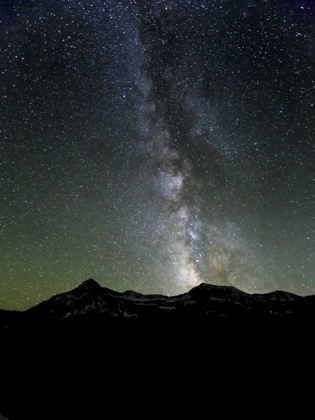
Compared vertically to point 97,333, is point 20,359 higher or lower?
lower

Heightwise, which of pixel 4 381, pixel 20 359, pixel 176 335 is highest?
pixel 176 335

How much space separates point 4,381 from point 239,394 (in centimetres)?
1724

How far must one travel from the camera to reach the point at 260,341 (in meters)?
20.9

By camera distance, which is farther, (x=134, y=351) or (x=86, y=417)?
(x=134, y=351)

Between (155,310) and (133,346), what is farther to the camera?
(155,310)

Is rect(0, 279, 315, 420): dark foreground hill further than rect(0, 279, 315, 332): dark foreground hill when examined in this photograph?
No

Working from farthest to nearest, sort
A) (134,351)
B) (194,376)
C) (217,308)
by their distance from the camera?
(217,308) → (134,351) → (194,376)

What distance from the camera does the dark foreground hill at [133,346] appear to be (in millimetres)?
17297

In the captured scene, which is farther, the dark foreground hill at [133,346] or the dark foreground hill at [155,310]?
the dark foreground hill at [155,310]

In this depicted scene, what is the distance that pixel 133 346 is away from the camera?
2105 centimetres

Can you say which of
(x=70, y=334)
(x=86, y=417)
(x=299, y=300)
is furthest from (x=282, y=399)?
(x=70, y=334)

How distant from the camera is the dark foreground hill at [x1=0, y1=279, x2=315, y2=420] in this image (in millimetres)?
17297

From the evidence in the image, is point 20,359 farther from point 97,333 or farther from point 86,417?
point 86,417

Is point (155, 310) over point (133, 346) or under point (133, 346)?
over
